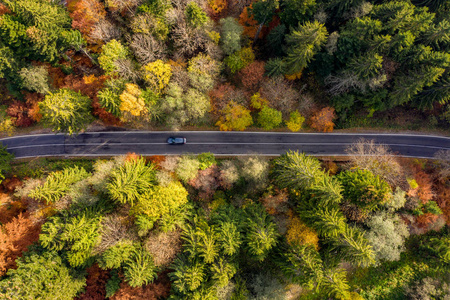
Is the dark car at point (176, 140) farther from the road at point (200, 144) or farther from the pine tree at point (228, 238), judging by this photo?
the pine tree at point (228, 238)

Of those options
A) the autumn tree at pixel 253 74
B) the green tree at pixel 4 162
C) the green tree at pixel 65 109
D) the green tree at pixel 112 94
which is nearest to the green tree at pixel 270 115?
the autumn tree at pixel 253 74

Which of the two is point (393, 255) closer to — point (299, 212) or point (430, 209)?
point (430, 209)

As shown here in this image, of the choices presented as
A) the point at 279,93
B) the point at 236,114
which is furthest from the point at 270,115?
the point at 236,114

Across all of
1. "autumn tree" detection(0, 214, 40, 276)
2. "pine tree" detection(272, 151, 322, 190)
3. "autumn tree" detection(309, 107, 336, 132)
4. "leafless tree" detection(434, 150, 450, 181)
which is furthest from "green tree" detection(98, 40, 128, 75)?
"leafless tree" detection(434, 150, 450, 181)

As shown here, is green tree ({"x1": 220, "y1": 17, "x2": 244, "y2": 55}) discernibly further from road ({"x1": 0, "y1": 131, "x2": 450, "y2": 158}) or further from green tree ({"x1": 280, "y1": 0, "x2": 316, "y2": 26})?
road ({"x1": 0, "y1": 131, "x2": 450, "y2": 158})

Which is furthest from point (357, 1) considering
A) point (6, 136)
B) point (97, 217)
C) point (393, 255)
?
point (6, 136)

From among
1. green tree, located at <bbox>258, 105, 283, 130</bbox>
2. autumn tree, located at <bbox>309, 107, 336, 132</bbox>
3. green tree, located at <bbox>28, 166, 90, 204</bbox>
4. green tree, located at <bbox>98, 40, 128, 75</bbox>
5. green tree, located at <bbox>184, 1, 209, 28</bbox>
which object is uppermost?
green tree, located at <bbox>184, 1, 209, 28</bbox>

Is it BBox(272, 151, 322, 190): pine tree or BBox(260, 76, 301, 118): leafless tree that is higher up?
BBox(260, 76, 301, 118): leafless tree
